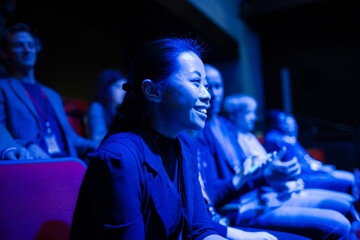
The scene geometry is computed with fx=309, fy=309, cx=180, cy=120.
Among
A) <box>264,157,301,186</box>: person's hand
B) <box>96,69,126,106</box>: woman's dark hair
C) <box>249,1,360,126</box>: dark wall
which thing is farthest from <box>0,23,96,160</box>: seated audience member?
<box>249,1,360,126</box>: dark wall

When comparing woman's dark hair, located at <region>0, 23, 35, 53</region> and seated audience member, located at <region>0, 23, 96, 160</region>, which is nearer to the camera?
seated audience member, located at <region>0, 23, 96, 160</region>

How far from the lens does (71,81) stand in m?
4.77

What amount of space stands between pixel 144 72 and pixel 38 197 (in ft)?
1.42

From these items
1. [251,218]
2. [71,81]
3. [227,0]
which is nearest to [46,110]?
[251,218]

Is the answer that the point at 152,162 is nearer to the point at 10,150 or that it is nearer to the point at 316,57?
the point at 10,150

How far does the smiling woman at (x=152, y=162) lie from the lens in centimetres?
62

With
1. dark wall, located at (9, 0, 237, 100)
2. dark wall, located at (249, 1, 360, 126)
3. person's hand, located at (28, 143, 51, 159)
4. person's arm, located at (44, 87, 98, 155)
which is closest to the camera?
person's hand, located at (28, 143, 51, 159)

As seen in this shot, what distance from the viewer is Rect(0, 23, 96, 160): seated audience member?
4.48 feet

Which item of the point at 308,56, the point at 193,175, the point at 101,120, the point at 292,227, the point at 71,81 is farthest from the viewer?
the point at 308,56

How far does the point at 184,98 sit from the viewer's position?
766 mm

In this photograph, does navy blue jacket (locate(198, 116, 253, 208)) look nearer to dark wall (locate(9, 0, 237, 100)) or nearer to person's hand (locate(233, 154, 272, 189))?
person's hand (locate(233, 154, 272, 189))

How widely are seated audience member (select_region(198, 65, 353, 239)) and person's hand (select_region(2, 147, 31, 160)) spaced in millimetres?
667

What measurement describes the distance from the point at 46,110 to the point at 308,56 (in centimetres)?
665

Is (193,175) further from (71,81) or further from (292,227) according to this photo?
(71,81)
